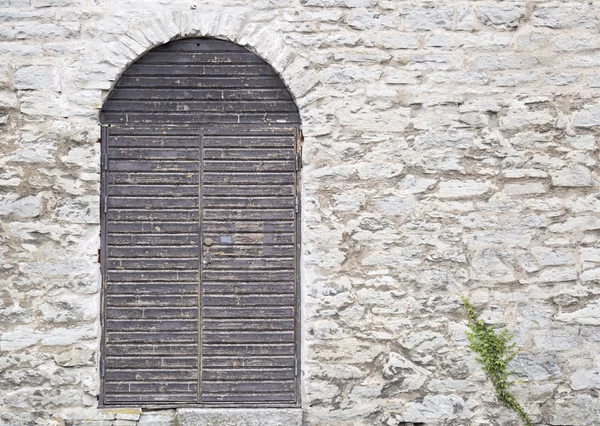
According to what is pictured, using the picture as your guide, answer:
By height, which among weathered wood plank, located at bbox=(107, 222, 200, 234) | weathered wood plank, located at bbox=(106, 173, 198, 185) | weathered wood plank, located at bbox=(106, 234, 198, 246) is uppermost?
weathered wood plank, located at bbox=(106, 173, 198, 185)

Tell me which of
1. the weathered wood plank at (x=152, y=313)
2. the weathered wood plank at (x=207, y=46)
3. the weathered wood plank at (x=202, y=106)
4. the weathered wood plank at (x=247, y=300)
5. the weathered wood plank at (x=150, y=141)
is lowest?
the weathered wood plank at (x=152, y=313)

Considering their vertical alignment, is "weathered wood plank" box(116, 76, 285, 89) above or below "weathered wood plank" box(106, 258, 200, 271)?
above

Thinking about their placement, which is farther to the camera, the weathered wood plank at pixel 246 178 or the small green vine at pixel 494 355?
the weathered wood plank at pixel 246 178

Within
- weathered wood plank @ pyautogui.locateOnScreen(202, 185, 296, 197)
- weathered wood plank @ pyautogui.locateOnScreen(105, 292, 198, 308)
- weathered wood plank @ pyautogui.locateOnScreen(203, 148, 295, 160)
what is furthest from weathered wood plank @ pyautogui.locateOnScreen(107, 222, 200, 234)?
weathered wood plank @ pyautogui.locateOnScreen(203, 148, 295, 160)

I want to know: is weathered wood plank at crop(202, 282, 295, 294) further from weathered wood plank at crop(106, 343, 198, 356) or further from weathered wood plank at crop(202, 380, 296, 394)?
weathered wood plank at crop(202, 380, 296, 394)

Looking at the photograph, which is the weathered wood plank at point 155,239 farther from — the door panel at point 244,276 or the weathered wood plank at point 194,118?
the weathered wood plank at point 194,118

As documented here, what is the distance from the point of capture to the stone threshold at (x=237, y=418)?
4.66 meters

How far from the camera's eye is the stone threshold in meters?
4.66

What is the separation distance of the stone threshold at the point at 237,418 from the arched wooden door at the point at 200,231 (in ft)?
0.29

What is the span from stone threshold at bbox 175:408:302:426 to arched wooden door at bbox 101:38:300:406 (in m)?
0.09

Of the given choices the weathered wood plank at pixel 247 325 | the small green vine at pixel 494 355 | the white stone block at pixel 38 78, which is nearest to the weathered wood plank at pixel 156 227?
the weathered wood plank at pixel 247 325

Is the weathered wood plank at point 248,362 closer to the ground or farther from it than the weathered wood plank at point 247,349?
closer to the ground

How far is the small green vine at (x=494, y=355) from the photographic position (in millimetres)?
4672

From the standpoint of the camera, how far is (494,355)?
468 centimetres
